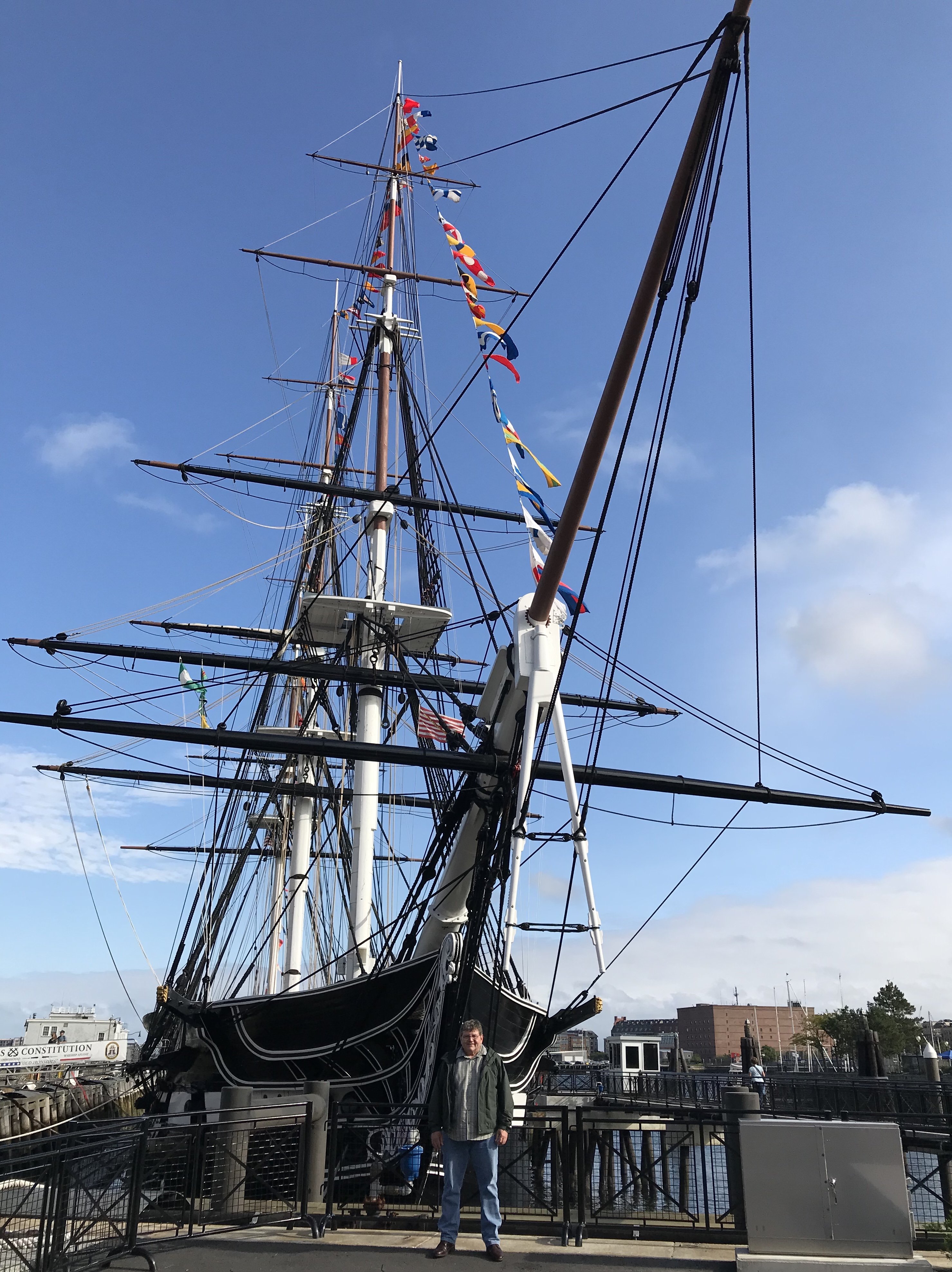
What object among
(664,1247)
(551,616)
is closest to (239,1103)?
(664,1247)

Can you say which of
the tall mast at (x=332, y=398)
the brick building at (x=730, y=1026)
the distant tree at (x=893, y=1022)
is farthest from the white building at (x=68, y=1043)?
the brick building at (x=730, y=1026)

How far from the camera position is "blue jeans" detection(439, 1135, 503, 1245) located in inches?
257

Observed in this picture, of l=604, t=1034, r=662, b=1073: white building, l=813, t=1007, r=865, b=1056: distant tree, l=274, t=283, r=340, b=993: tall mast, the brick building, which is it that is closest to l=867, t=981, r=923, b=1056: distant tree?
l=813, t=1007, r=865, b=1056: distant tree

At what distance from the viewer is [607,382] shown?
28.9ft

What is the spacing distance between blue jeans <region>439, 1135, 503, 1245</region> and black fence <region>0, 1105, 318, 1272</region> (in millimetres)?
1619

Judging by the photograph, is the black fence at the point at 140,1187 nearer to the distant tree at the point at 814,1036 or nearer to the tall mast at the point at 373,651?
the tall mast at the point at 373,651

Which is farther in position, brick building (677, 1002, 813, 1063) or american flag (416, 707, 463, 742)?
brick building (677, 1002, 813, 1063)

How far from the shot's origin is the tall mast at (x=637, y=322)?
24.0 ft

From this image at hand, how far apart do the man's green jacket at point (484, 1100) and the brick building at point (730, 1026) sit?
129 meters

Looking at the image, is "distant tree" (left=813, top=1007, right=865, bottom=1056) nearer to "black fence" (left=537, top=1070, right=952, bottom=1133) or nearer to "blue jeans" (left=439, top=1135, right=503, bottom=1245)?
"black fence" (left=537, top=1070, right=952, bottom=1133)

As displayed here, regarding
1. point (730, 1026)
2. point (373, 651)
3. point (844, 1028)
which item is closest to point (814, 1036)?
point (844, 1028)

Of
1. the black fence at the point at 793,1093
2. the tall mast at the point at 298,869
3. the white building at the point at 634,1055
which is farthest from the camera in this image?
the white building at the point at 634,1055

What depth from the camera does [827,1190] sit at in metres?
6.21

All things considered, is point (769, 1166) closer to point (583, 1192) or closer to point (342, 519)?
point (583, 1192)
